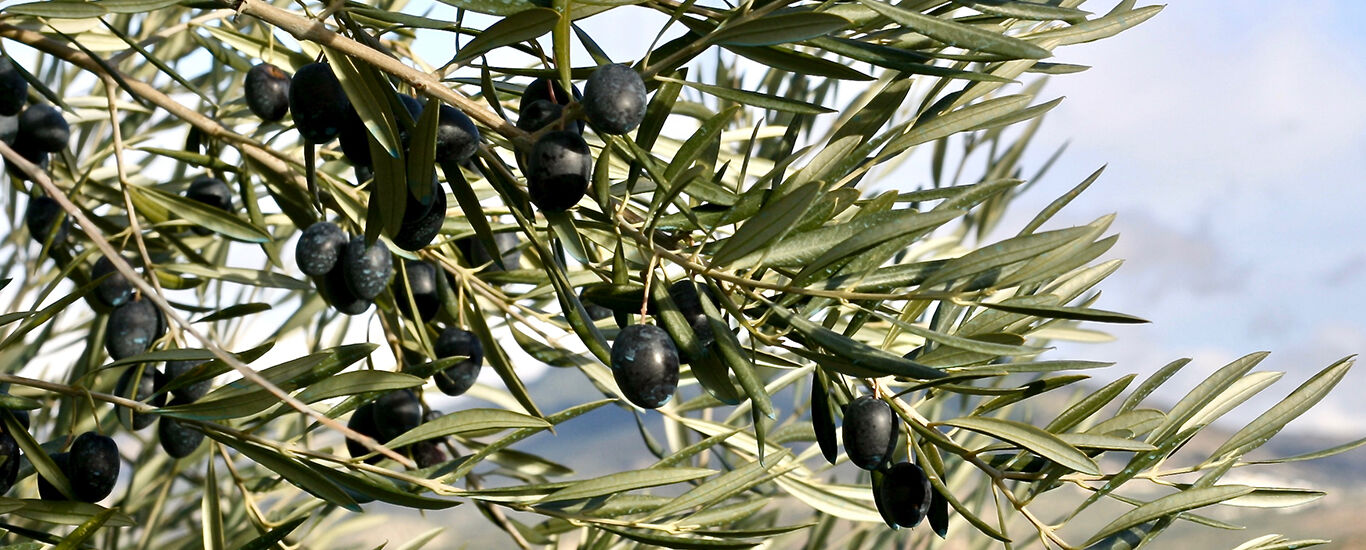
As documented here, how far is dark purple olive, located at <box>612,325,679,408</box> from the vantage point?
1.74ft

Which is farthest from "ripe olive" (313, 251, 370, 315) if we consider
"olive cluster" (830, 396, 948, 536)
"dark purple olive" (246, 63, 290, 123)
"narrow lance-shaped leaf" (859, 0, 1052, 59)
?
"narrow lance-shaped leaf" (859, 0, 1052, 59)

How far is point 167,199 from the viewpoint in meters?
0.85

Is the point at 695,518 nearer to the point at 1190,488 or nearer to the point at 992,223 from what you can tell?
the point at 1190,488

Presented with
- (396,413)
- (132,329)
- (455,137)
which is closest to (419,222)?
(455,137)

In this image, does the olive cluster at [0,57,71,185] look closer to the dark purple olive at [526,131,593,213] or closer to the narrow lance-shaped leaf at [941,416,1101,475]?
the dark purple olive at [526,131,593,213]

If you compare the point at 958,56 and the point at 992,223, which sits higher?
the point at 992,223

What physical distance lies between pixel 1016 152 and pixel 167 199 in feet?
2.92

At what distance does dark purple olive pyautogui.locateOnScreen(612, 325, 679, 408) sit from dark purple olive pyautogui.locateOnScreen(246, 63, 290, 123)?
42 centimetres

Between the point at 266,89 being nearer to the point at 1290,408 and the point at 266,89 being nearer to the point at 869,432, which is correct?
the point at 869,432

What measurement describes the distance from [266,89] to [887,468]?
51cm

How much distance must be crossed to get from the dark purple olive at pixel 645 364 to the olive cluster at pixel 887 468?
0.10 m

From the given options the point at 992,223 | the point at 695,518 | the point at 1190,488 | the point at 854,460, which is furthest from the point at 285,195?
the point at 992,223

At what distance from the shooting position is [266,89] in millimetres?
837

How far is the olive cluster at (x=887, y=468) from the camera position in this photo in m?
0.57
